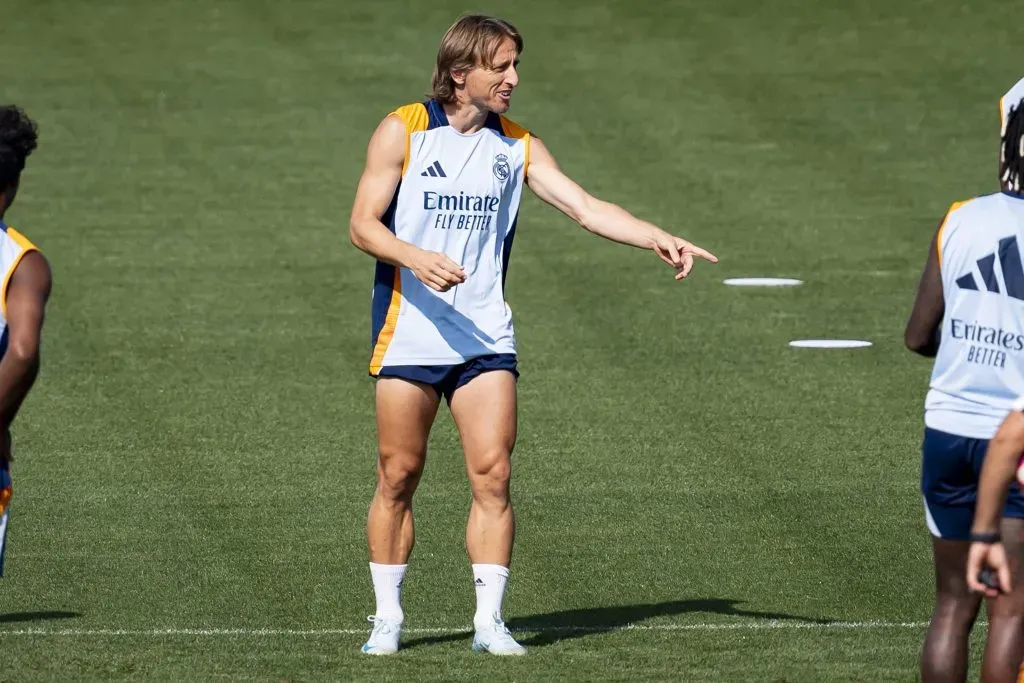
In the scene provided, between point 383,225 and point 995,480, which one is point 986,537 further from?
point 383,225

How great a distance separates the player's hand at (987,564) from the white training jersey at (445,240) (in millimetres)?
2276

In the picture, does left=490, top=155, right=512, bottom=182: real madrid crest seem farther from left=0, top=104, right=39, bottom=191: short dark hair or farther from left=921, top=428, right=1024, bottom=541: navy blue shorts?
left=921, top=428, right=1024, bottom=541: navy blue shorts

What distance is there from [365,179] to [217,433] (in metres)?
3.93

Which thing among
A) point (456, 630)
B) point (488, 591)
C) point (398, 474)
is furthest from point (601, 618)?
point (398, 474)

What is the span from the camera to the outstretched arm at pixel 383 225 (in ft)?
20.3

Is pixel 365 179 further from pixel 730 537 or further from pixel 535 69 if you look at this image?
pixel 535 69

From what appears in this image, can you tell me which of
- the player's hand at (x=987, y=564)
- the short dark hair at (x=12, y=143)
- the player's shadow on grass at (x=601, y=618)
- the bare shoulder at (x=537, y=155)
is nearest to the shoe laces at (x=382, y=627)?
the player's shadow on grass at (x=601, y=618)

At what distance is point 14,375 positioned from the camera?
5.12m

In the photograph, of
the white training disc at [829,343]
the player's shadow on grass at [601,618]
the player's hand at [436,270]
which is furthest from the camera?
the white training disc at [829,343]

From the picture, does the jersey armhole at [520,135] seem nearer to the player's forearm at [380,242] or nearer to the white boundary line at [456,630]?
the player's forearm at [380,242]

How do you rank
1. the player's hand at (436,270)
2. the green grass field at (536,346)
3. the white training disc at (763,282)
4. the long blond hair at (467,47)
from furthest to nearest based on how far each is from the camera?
the white training disc at (763,282), the green grass field at (536,346), the long blond hair at (467,47), the player's hand at (436,270)

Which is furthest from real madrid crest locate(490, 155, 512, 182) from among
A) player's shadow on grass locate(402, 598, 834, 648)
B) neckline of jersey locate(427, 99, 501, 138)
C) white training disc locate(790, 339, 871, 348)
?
white training disc locate(790, 339, 871, 348)

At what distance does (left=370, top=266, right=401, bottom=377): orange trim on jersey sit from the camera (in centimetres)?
667

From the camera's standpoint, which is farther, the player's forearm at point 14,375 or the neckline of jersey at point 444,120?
the neckline of jersey at point 444,120
